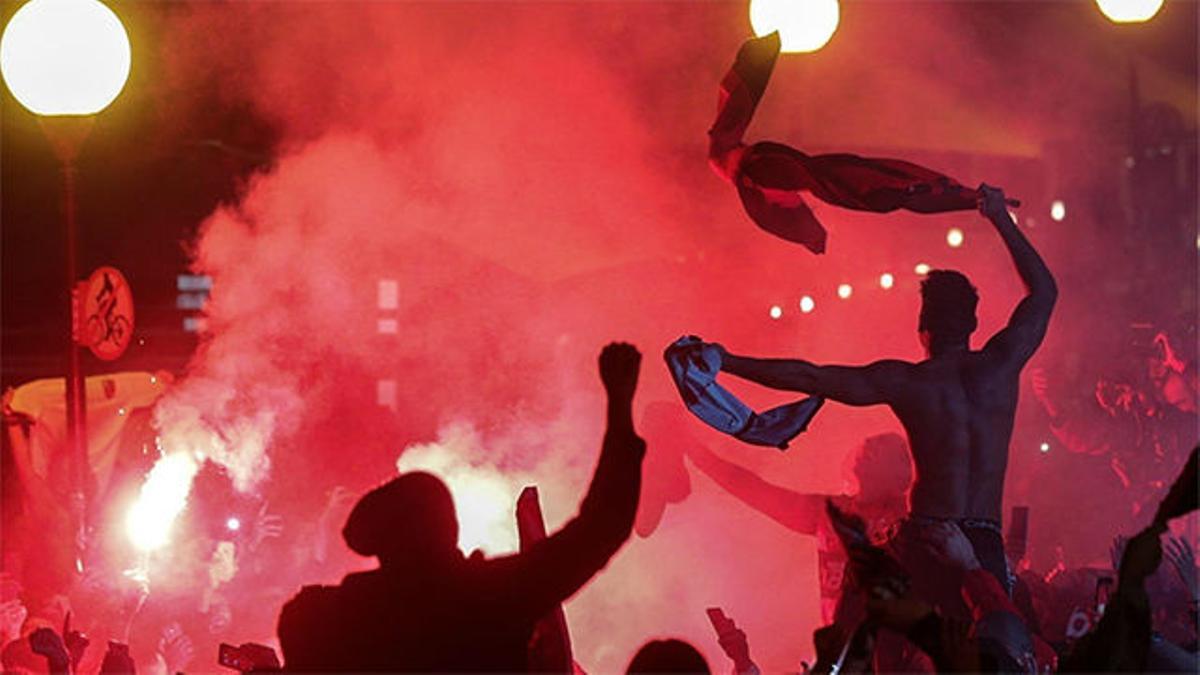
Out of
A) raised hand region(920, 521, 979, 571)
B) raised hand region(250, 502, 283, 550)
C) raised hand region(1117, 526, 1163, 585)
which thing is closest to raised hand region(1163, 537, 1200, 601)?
raised hand region(920, 521, 979, 571)

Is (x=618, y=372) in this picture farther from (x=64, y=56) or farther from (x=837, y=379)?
(x=64, y=56)

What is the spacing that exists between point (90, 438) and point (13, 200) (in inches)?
361

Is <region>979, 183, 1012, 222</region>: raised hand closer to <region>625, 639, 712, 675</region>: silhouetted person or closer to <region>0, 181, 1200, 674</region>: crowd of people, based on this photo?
<region>0, 181, 1200, 674</region>: crowd of people

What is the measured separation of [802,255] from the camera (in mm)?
12625

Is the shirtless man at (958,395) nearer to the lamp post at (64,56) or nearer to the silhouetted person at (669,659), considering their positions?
the silhouetted person at (669,659)

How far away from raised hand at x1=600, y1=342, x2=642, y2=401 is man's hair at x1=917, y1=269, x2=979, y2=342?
7.53ft

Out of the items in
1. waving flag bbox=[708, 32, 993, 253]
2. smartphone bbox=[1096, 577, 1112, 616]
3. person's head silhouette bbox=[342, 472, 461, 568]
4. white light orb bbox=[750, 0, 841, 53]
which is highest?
white light orb bbox=[750, 0, 841, 53]

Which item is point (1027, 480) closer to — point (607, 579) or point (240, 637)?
point (607, 579)

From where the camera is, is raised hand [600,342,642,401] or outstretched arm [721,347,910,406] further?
outstretched arm [721,347,910,406]

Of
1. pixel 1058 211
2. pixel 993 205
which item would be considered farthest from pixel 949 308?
pixel 1058 211

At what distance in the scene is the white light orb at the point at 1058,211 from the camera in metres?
19.7

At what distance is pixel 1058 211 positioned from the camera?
2000 cm

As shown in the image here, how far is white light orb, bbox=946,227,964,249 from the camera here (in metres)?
17.0

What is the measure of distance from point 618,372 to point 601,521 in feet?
1.09
